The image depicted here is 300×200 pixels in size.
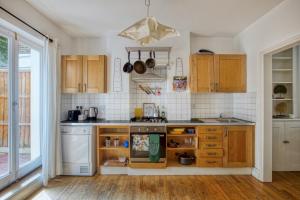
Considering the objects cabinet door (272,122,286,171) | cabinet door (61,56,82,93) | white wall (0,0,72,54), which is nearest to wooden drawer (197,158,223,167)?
cabinet door (272,122,286,171)

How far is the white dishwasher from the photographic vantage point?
3.41m

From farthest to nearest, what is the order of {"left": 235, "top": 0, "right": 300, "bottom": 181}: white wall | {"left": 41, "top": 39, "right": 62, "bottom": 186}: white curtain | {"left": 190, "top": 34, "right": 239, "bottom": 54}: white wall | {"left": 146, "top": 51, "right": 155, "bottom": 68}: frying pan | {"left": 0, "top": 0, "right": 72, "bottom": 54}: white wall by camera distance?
1. {"left": 190, "top": 34, "right": 239, "bottom": 54}: white wall
2. {"left": 146, "top": 51, "right": 155, "bottom": 68}: frying pan
3. {"left": 41, "top": 39, "right": 62, "bottom": 186}: white curtain
4. {"left": 235, "top": 0, "right": 300, "bottom": 181}: white wall
5. {"left": 0, "top": 0, "right": 72, "bottom": 54}: white wall

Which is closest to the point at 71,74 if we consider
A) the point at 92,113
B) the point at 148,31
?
the point at 92,113

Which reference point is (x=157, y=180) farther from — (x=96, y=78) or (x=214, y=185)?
(x=96, y=78)

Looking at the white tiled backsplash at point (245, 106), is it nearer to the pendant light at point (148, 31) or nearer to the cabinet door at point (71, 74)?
the pendant light at point (148, 31)

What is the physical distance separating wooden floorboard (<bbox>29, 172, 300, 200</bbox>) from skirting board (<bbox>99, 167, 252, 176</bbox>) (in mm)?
100

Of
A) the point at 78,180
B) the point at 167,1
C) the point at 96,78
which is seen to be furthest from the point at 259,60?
the point at 78,180

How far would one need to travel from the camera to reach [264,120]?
320 centimetres

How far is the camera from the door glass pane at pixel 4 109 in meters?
2.68

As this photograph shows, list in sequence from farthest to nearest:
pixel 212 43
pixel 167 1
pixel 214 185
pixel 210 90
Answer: pixel 212 43 < pixel 210 90 < pixel 214 185 < pixel 167 1

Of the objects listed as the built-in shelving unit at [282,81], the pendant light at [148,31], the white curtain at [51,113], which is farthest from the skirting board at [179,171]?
the pendant light at [148,31]

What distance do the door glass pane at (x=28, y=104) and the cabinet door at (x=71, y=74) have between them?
1.54 ft

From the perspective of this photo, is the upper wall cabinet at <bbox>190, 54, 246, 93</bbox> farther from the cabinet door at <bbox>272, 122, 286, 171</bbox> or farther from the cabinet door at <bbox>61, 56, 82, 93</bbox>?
the cabinet door at <bbox>61, 56, 82, 93</bbox>

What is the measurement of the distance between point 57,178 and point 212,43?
3.81m
